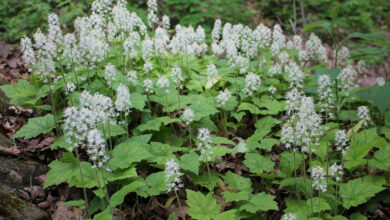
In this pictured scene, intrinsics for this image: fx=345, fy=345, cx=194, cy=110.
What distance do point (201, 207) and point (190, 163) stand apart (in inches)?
23.1

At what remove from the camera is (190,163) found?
3869mm

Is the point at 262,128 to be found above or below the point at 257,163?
above

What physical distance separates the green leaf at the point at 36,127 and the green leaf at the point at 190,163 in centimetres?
161

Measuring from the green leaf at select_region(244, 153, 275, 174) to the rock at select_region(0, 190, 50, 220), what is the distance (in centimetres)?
229

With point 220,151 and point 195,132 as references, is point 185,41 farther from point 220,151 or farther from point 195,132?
point 220,151

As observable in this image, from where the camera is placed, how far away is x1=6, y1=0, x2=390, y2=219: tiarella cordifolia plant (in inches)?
137

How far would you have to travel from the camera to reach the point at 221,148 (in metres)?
4.08

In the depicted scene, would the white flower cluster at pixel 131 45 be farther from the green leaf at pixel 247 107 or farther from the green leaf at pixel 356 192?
the green leaf at pixel 356 192

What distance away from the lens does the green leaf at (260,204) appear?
11.4ft

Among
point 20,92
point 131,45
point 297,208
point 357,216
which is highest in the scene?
point 131,45

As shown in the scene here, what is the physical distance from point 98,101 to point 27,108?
7.34 feet

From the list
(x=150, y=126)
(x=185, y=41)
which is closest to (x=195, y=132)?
(x=150, y=126)

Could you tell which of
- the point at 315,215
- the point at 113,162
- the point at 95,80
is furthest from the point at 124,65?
the point at 315,215

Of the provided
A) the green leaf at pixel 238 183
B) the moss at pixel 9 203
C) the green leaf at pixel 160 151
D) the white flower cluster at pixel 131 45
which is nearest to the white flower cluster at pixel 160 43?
the white flower cluster at pixel 131 45
